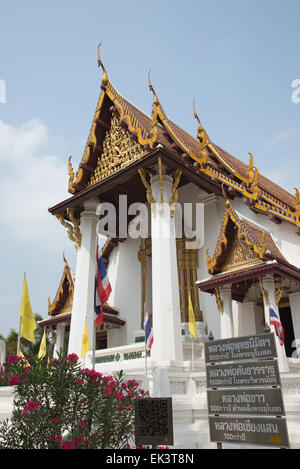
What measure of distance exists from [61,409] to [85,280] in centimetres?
808

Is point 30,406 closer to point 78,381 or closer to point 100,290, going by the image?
point 78,381

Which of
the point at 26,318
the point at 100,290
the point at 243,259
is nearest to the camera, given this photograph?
the point at 100,290

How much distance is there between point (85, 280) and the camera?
38.9 feet

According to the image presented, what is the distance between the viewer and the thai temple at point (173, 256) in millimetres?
8531

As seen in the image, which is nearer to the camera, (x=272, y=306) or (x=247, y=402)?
(x=247, y=402)

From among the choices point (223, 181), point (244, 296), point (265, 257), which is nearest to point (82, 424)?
point (265, 257)

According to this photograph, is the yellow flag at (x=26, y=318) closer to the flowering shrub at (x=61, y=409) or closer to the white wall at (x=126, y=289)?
the flowering shrub at (x=61, y=409)

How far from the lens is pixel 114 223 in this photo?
1452 cm

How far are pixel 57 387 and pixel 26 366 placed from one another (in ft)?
1.69

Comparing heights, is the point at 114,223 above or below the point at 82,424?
above

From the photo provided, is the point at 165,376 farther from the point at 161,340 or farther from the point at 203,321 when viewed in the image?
the point at 203,321

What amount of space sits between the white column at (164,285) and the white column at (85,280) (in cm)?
298

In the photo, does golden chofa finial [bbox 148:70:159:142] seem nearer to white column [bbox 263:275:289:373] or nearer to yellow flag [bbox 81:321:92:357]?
white column [bbox 263:275:289:373]

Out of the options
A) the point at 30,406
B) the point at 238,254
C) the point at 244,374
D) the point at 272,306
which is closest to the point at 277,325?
the point at 272,306
